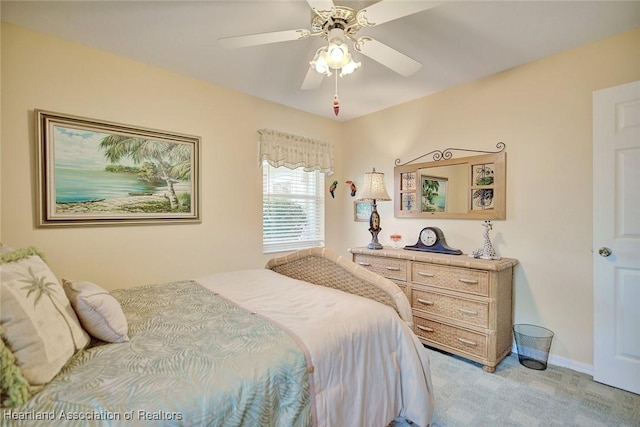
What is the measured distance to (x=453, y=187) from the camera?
2906mm

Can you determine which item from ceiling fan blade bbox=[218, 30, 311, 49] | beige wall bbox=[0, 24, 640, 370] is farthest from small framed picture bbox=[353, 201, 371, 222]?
ceiling fan blade bbox=[218, 30, 311, 49]

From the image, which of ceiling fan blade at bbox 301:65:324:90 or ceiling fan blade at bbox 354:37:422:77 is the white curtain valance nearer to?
ceiling fan blade at bbox 301:65:324:90

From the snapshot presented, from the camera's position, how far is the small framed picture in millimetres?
3707

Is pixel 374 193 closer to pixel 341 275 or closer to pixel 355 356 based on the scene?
pixel 341 275

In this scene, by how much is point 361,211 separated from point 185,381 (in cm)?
309

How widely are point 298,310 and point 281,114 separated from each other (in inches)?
101

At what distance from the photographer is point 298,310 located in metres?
1.47

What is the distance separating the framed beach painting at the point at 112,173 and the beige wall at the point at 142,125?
0.24ft

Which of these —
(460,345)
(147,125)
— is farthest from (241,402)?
(147,125)

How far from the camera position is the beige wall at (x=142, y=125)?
1960 millimetres

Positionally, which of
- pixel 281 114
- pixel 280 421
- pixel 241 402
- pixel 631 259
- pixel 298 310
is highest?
pixel 281 114

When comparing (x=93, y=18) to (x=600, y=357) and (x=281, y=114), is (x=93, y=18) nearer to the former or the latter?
(x=281, y=114)

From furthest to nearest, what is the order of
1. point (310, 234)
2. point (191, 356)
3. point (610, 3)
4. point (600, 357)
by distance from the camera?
point (310, 234) → point (600, 357) → point (610, 3) → point (191, 356)

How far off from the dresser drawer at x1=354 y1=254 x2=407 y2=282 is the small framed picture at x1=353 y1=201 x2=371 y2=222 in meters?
0.78
